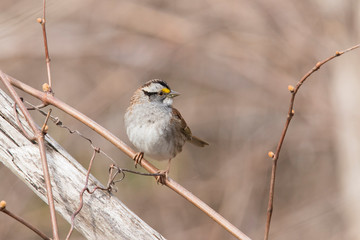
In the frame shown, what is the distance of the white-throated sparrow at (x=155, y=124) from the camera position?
3.61m

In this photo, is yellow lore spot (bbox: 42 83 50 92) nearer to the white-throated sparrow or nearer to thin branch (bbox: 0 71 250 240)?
thin branch (bbox: 0 71 250 240)

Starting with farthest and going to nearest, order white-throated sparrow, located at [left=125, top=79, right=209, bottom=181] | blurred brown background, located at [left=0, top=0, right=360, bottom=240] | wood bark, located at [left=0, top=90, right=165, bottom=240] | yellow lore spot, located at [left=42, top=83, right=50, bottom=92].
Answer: blurred brown background, located at [left=0, top=0, right=360, bottom=240] → white-throated sparrow, located at [left=125, top=79, right=209, bottom=181] → yellow lore spot, located at [left=42, top=83, right=50, bottom=92] → wood bark, located at [left=0, top=90, right=165, bottom=240]

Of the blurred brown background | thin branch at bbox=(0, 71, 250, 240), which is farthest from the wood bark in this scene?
the blurred brown background

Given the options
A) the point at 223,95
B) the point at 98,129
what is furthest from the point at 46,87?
the point at 223,95

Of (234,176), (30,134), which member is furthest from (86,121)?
(234,176)

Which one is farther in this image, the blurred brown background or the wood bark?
the blurred brown background

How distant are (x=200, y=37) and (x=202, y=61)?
0.31m

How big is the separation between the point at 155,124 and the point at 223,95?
2.63 m

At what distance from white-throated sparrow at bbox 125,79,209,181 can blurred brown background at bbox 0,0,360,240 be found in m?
1.77

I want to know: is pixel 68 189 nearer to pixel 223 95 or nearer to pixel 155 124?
pixel 155 124

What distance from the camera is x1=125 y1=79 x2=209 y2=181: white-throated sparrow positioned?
11.8 ft

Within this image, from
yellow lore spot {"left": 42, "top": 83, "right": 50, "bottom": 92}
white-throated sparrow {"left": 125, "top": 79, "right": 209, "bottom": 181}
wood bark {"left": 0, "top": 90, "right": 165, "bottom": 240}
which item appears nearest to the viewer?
wood bark {"left": 0, "top": 90, "right": 165, "bottom": 240}

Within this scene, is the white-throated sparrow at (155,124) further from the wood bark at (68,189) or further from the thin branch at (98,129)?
the wood bark at (68,189)

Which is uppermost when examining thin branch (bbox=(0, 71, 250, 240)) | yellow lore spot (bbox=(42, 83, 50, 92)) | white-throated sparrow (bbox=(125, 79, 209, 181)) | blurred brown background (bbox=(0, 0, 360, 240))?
blurred brown background (bbox=(0, 0, 360, 240))
